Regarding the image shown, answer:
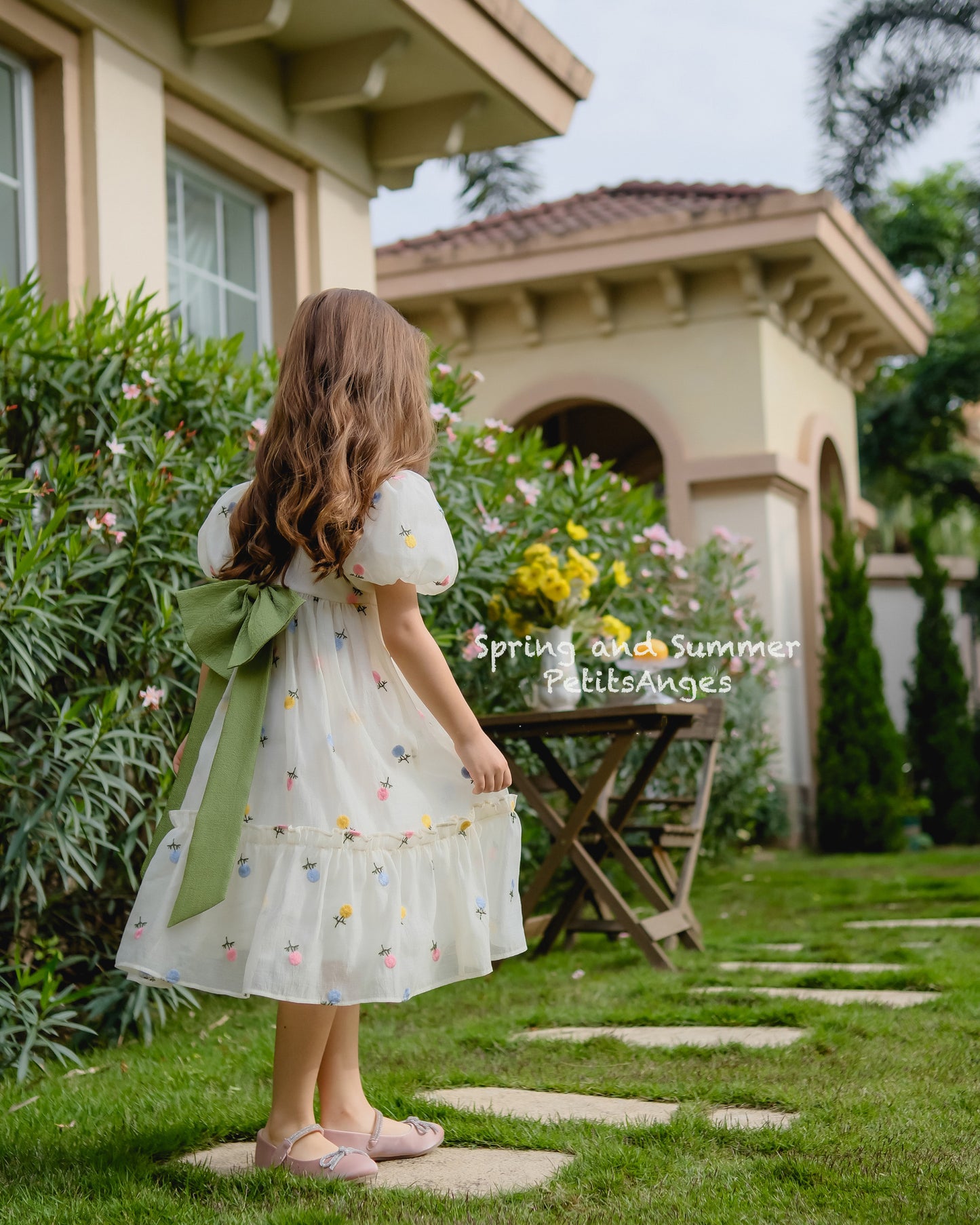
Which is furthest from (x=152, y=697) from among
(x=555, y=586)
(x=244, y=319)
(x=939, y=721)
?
(x=939, y=721)

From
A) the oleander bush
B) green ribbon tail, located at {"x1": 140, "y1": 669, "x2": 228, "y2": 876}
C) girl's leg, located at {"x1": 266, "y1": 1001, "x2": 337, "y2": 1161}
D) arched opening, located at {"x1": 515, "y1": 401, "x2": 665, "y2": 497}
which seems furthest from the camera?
arched opening, located at {"x1": 515, "y1": 401, "x2": 665, "y2": 497}

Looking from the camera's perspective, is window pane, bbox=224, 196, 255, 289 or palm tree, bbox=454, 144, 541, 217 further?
palm tree, bbox=454, 144, 541, 217

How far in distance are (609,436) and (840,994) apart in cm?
1055

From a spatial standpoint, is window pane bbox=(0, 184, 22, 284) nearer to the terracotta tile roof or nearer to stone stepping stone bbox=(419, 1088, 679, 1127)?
stone stepping stone bbox=(419, 1088, 679, 1127)

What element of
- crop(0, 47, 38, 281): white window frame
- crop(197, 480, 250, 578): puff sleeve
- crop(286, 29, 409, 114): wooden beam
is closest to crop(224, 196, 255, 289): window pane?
crop(286, 29, 409, 114): wooden beam

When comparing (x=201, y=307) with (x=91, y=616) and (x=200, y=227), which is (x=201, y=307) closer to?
(x=200, y=227)

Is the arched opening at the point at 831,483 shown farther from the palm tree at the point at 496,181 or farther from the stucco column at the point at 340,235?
the stucco column at the point at 340,235

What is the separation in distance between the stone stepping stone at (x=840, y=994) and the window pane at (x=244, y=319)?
373cm

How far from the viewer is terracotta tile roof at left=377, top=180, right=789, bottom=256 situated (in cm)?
1065

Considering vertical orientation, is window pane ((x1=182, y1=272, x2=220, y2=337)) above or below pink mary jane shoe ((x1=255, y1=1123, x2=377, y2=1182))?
above

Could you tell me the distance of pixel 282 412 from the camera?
8.41ft

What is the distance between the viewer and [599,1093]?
2.93 meters

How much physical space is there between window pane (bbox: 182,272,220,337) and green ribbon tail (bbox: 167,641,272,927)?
152 inches

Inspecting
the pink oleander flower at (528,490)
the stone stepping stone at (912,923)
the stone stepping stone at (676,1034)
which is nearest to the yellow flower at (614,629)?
the pink oleander flower at (528,490)
